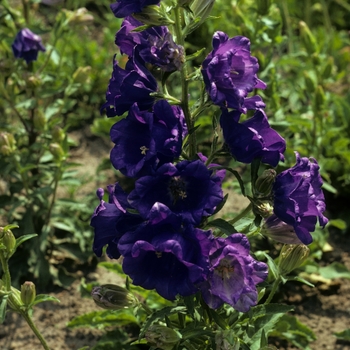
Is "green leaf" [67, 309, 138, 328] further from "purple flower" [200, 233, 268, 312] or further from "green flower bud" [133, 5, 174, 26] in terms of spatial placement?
"green flower bud" [133, 5, 174, 26]

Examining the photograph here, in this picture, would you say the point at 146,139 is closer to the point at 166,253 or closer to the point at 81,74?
the point at 166,253

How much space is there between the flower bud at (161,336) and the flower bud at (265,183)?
0.67 m

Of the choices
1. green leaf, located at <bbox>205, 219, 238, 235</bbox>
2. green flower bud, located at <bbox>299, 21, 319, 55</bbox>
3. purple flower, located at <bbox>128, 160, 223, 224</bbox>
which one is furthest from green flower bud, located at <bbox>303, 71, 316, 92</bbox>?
purple flower, located at <bbox>128, 160, 223, 224</bbox>

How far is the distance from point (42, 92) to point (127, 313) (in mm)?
1667

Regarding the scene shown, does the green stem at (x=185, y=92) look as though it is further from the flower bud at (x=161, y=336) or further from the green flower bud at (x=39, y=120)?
the green flower bud at (x=39, y=120)

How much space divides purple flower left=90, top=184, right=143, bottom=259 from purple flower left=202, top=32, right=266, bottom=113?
0.55 meters

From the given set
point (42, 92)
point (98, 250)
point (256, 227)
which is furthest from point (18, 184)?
point (256, 227)

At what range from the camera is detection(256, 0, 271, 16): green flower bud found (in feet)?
13.7

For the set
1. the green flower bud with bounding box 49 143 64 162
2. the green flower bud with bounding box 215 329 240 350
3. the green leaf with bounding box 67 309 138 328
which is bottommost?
the green leaf with bounding box 67 309 138 328

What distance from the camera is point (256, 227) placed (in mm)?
2768

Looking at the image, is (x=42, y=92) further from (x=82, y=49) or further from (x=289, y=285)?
(x=289, y=285)

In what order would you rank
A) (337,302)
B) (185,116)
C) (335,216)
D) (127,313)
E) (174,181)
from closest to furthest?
1. (174,181)
2. (185,116)
3. (127,313)
4. (337,302)
5. (335,216)

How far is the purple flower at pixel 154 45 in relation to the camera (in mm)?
2398

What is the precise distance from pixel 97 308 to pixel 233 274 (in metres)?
1.89
